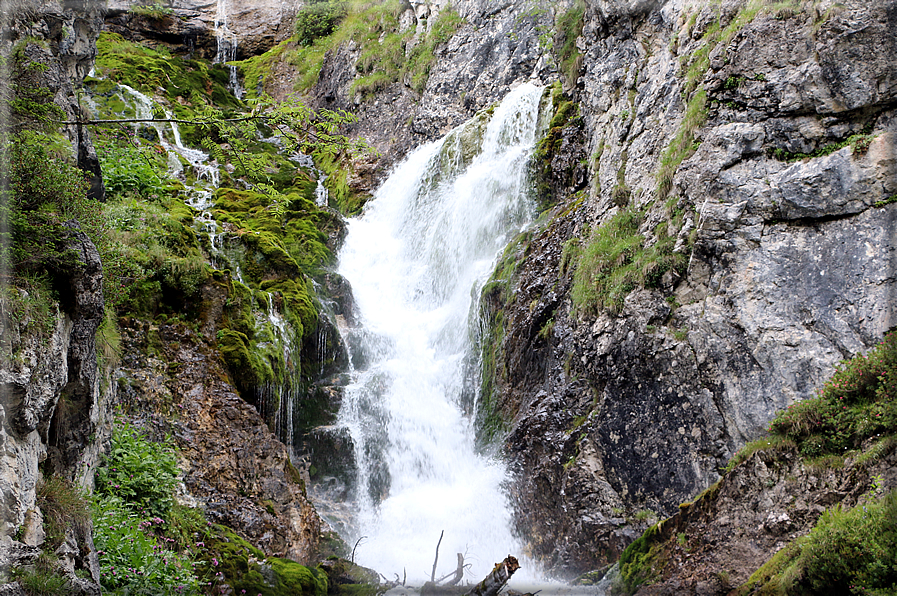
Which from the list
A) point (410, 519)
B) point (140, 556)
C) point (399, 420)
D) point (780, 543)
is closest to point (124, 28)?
point (399, 420)

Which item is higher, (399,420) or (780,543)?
(399,420)

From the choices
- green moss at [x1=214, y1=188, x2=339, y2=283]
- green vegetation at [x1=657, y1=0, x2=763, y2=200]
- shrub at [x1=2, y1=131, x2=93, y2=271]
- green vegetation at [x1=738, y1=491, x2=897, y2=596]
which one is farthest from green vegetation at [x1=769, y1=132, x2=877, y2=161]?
green moss at [x1=214, y1=188, x2=339, y2=283]

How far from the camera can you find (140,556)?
A: 4906 millimetres

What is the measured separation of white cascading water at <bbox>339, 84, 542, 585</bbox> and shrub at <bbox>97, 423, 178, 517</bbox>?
437 cm

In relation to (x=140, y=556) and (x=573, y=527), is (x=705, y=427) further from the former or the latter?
(x=140, y=556)

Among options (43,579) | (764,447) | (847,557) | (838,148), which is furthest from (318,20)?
(847,557)

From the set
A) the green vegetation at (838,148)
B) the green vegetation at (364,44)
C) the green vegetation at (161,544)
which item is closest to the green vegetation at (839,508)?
the green vegetation at (838,148)

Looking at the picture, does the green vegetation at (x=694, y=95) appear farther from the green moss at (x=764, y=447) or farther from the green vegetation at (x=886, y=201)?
the green moss at (x=764, y=447)

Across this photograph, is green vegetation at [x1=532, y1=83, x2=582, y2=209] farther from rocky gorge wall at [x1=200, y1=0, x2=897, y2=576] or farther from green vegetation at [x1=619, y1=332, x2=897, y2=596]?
green vegetation at [x1=619, y1=332, x2=897, y2=596]

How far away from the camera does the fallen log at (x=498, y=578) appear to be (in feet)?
19.9

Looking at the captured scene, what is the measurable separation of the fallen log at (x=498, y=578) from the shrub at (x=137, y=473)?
3676 millimetres

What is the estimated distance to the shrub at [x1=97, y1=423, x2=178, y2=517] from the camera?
5801 mm

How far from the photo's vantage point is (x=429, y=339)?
13672 mm

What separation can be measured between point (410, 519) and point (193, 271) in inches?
234
